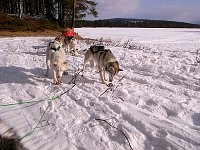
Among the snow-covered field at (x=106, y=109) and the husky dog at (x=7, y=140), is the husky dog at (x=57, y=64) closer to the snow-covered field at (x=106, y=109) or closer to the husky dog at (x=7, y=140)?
the snow-covered field at (x=106, y=109)

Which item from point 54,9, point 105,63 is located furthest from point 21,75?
point 54,9

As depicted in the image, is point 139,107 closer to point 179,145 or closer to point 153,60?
point 179,145

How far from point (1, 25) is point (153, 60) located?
2142cm

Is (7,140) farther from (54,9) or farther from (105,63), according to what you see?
(54,9)

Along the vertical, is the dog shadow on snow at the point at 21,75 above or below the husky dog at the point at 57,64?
below

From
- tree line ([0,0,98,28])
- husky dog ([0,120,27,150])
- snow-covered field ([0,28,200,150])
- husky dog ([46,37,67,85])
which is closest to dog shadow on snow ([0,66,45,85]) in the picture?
snow-covered field ([0,28,200,150])

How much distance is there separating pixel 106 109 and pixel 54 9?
122ft

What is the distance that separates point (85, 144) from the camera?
410 centimetres

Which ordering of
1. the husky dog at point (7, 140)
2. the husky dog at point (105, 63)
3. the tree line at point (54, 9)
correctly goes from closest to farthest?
the husky dog at point (7, 140), the husky dog at point (105, 63), the tree line at point (54, 9)

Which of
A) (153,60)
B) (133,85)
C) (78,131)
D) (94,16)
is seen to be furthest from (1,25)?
(78,131)

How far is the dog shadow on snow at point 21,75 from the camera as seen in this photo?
23.7 feet

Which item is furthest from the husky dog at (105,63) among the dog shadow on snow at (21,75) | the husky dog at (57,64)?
the dog shadow on snow at (21,75)

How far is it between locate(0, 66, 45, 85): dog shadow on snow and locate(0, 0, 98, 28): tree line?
2213 cm

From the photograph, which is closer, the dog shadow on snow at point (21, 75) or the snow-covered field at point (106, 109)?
the snow-covered field at point (106, 109)
